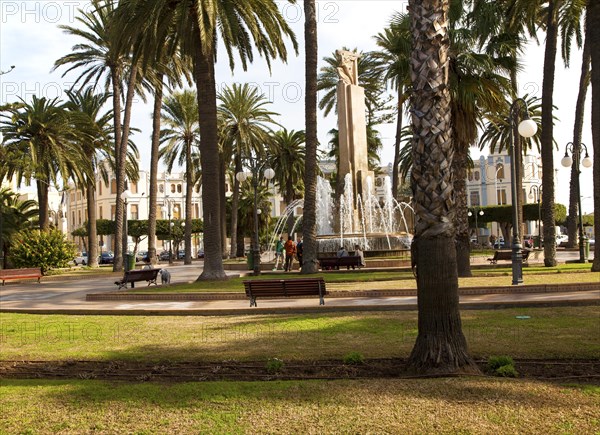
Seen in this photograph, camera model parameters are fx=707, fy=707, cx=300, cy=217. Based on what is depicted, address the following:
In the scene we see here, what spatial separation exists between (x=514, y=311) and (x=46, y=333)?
29.4 ft

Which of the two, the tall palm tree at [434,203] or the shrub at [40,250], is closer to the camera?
the tall palm tree at [434,203]

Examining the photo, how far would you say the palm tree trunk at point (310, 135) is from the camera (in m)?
25.4

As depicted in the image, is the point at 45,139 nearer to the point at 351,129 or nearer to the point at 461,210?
the point at 351,129

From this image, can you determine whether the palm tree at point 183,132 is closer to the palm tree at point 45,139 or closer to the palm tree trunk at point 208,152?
the palm tree at point 45,139

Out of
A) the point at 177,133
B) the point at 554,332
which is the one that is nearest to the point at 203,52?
the point at 554,332

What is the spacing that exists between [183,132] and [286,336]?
1680 inches

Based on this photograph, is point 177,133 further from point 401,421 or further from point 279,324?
point 401,421

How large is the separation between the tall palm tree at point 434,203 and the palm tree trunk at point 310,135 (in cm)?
1701

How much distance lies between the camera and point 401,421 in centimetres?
627

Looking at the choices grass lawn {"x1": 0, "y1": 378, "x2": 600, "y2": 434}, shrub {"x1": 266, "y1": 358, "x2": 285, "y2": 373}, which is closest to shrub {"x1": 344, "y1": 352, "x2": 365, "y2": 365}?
shrub {"x1": 266, "y1": 358, "x2": 285, "y2": 373}

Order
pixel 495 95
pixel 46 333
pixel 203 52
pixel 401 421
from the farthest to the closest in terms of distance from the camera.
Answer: pixel 203 52 < pixel 495 95 < pixel 46 333 < pixel 401 421

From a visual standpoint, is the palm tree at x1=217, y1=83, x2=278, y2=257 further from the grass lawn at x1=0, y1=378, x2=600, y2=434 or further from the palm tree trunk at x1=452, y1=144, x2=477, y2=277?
the grass lawn at x1=0, y1=378, x2=600, y2=434

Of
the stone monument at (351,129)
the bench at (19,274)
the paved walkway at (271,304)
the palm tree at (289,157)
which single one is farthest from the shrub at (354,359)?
the palm tree at (289,157)

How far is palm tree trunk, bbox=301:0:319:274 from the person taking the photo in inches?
1000
